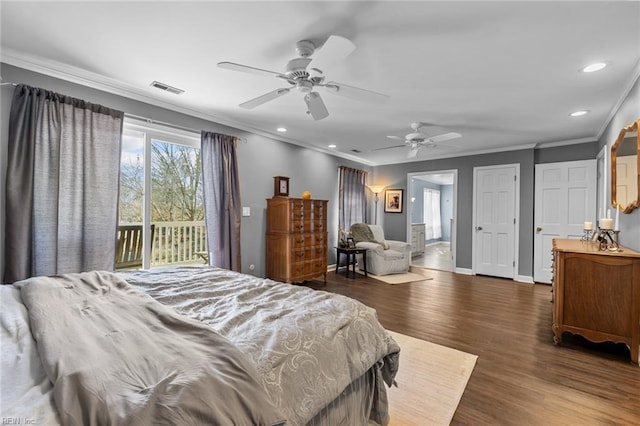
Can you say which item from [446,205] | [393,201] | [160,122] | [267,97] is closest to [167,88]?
[160,122]

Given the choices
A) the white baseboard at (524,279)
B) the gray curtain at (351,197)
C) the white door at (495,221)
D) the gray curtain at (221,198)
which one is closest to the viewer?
the gray curtain at (221,198)

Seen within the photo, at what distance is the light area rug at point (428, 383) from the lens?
181 cm

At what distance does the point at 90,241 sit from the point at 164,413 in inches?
105

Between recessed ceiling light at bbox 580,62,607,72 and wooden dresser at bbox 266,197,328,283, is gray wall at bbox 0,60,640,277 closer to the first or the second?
wooden dresser at bbox 266,197,328,283

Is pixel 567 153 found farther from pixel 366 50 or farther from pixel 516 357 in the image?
pixel 366 50

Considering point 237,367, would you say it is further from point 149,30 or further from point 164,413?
point 149,30

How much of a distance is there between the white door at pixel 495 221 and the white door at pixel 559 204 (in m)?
0.37

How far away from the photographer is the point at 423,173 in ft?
21.8

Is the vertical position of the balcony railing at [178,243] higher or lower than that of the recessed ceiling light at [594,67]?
lower

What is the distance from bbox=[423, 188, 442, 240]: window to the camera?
10.2m

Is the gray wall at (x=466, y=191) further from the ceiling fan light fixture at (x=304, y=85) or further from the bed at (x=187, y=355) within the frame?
the bed at (x=187, y=355)

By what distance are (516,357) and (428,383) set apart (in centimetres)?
98

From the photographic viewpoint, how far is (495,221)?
222 inches

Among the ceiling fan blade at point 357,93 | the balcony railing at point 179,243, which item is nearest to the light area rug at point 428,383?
the ceiling fan blade at point 357,93
